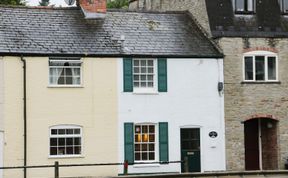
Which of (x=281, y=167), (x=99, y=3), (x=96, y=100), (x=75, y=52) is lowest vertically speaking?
(x=281, y=167)

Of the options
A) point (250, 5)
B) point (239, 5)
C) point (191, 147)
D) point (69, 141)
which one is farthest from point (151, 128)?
point (250, 5)

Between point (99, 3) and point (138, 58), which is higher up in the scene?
point (99, 3)

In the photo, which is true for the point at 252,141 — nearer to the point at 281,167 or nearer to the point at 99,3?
the point at 281,167

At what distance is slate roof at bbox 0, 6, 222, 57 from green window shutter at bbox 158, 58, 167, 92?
0.30 m

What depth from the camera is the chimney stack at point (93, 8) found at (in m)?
31.4

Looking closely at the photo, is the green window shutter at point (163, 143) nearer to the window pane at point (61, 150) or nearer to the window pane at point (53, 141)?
→ the window pane at point (61, 150)

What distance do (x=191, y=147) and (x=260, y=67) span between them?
4598mm

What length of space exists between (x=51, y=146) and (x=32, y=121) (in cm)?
124

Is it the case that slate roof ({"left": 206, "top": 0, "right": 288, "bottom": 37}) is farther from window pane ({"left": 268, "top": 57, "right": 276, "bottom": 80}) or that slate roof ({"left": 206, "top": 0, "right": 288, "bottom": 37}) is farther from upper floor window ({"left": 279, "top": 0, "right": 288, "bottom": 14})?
window pane ({"left": 268, "top": 57, "right": 276, "bottom": 80})

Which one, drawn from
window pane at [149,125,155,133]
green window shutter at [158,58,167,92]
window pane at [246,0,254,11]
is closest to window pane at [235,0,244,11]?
window pane at [246,0,254,11]

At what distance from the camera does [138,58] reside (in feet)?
98.6

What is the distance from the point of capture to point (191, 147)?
101 feet

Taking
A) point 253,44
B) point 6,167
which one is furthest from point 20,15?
point 253,44

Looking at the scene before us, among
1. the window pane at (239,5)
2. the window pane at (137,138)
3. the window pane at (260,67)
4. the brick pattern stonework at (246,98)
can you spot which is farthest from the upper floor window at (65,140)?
the window pane at (239,5)
